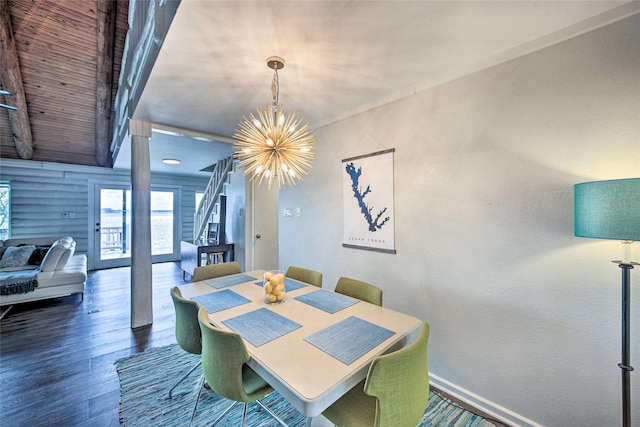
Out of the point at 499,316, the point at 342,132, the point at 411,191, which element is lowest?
the point at 499,316

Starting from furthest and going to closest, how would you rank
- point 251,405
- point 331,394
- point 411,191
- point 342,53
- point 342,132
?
point 342,132
point 411,191
point 251,405
point 342,53
point 331,394

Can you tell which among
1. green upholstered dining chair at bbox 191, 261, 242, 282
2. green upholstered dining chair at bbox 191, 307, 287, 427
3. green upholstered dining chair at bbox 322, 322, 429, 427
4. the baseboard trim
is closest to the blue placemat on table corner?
green upholstered dining chair at bbox 191, 307, 287, 427

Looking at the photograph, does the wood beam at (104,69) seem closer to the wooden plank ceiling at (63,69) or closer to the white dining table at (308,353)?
the wooden plank ceiling at (63,69)

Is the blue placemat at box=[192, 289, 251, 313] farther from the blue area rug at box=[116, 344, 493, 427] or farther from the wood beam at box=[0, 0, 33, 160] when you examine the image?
the wood beam at box=[0, 0, 33, 160]

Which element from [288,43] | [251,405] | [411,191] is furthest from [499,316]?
[288,43]

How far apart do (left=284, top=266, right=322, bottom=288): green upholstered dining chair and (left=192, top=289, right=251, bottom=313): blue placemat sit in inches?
27.6

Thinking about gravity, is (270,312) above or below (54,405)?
above

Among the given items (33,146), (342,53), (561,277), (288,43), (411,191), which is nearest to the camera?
(561,277)

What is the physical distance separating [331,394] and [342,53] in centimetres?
200

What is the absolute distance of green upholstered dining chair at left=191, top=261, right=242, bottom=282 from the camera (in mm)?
2408

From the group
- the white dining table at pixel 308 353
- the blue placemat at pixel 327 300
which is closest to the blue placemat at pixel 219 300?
the white dining table at pixel 308 353

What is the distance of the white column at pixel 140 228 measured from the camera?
3088mm

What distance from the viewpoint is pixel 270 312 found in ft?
5.36

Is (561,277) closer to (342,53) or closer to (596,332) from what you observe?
(596,332)
